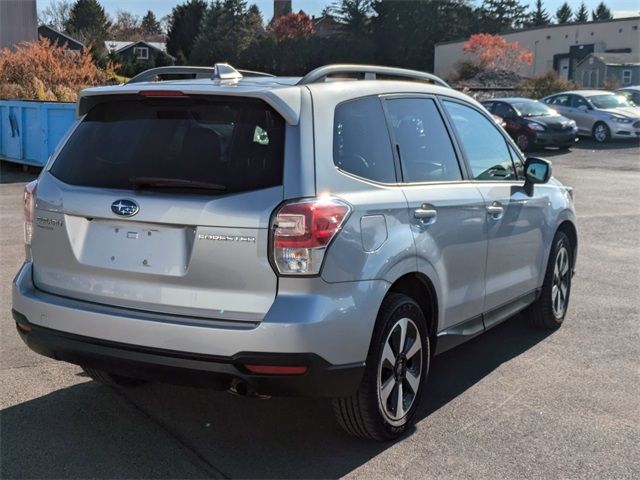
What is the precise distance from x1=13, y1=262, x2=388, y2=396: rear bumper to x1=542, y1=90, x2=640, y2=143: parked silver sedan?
78.3 feet

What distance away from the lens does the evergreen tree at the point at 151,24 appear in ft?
425

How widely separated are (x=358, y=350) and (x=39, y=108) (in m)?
14.2

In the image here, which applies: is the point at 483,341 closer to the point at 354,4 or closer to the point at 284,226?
the point at 284,226

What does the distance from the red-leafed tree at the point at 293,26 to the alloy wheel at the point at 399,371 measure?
3401 inches

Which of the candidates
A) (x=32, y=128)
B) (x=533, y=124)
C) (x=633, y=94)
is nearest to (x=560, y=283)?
(x=32, y=128)

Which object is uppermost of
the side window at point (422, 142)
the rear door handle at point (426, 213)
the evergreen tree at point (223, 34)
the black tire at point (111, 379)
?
the evergreen tree at point (223, 34)

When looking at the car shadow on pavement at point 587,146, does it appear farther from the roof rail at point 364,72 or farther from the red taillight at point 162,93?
the red taillight at point 162,93

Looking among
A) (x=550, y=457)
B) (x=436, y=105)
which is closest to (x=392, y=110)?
(x=436, y=105)

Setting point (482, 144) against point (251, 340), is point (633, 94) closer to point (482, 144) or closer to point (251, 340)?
point (482, 144)

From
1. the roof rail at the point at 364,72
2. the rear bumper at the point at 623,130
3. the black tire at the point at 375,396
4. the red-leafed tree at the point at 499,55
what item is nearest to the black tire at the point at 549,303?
the roof rail at the point at 364,72

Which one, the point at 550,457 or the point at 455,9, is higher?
the point at 455,9

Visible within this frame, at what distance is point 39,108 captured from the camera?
1619 centimetres

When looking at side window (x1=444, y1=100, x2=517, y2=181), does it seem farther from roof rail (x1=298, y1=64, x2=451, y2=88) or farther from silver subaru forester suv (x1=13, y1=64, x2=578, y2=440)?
silver subaru forester suv (x1=13, y1=64, x2=578, y2=440)

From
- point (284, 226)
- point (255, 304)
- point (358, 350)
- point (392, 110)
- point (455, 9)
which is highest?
point (455, 9)
